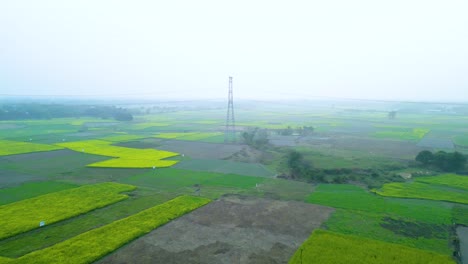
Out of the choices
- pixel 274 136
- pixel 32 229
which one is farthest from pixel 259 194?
pixel 274 136

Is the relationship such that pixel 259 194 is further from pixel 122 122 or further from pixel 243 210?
pixel 122 122

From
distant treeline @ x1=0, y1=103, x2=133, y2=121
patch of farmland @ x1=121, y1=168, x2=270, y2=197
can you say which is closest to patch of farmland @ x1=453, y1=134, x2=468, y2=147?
patch of farmland @ x1=121, y1=168, x2=270, y2=197

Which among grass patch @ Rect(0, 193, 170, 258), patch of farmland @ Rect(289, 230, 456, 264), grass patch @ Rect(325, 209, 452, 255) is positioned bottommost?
grass patch @ Rect(325, 209, 452, 255)

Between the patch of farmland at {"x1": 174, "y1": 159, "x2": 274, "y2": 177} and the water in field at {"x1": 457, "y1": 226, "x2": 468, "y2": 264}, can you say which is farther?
the patch of farmland at {"x1": 174, "y1": 159, "x2": 274, "y2": 177}

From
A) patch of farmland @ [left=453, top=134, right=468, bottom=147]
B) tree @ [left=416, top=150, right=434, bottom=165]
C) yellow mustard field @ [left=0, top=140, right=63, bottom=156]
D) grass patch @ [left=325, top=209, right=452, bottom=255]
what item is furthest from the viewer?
patch of farmland @ [left=453, top=134, right=468, bottom=147]

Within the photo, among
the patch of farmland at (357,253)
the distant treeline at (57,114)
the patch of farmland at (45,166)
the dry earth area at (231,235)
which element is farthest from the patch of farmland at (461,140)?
the distant treeline at (57,114)

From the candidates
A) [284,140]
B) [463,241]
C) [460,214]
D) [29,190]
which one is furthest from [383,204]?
[284,140]

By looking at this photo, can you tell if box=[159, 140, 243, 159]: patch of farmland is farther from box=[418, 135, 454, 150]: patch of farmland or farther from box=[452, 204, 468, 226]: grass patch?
box=[418, 135, 454, 150]: patch of farmland
